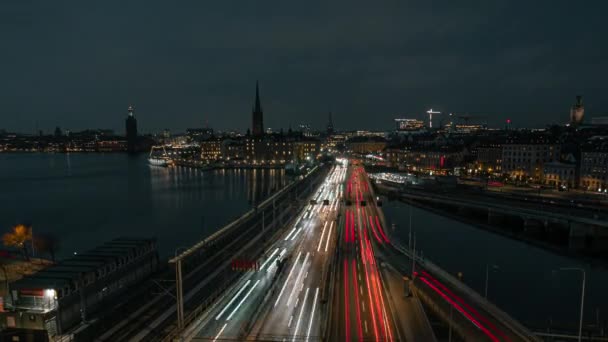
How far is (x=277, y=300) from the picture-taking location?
62.4 ft

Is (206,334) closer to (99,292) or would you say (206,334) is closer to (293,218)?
(99,292)

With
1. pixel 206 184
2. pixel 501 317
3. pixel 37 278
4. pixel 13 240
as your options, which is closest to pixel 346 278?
pixel 501 317

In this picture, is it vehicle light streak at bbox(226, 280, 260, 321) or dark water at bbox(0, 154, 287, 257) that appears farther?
dark water at bbox(0, 154, 287, 257)

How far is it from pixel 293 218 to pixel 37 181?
77.8m

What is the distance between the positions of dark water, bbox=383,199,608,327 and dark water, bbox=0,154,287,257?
75.6 feet

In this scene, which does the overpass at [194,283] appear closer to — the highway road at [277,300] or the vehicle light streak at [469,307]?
the highway road at [277,300]

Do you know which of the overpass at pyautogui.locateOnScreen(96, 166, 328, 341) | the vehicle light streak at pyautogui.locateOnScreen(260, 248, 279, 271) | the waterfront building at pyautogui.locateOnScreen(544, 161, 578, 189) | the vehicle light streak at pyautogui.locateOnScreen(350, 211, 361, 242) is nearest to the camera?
the overpass at pyautogui.locateOnScreen(96, 166, 328, 341)

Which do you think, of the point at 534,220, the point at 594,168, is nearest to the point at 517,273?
the point at 534,220

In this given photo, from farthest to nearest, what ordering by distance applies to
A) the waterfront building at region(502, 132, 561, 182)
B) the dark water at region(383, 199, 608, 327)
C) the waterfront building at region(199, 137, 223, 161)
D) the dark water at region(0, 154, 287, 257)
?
the waterfront building at region(199, 137, 223, 161), the waterfront building at region(502, 132, 561, 182), the dark water at region(0, 154, 287, 257), the dark water at region(383, 199, 608, 327)

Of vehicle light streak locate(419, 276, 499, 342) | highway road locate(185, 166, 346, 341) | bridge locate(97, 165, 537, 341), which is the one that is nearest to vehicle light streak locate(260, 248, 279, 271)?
highway road locate(185, 166, 346, 341)

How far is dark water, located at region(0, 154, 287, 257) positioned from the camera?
41969mm

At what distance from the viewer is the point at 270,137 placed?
140500 mm

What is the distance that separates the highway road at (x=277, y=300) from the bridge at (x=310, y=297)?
0.15 feet

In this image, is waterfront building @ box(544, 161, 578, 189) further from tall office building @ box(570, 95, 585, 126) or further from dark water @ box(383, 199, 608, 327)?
tall office building @ box(570, 95, 585, 126)
